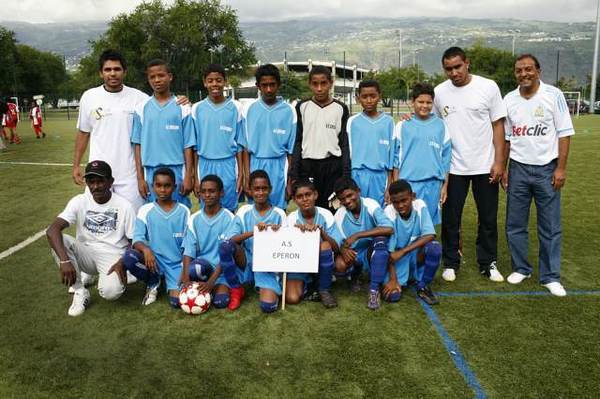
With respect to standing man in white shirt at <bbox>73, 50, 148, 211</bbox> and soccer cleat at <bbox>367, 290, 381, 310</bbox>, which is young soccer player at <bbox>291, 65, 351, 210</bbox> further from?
standing man in white shirt at <bbox>73, 50, 148, 211</bbox>

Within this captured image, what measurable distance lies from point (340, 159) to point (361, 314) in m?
1.46

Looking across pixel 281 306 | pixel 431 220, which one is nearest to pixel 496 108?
pixel 431 220

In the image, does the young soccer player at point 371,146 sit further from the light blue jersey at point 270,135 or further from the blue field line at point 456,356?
the blue field line at point 456,356

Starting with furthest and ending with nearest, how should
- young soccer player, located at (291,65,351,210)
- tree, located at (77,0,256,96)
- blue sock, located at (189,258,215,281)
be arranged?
tree, located at (77,0,256,96), young soccer player, located at (291,65,351,210), blue sock, located at (189,258,215,281)

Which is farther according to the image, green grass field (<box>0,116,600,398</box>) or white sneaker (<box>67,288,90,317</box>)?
white sneaker (<box>67,288,90,317</box>)

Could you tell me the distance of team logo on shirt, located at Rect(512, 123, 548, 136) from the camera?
414cm

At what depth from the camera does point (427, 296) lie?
161 inches

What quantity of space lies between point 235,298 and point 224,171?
1230 millimetres

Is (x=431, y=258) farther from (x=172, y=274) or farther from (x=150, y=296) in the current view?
(x=150, y=296)

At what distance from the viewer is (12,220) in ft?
22.3

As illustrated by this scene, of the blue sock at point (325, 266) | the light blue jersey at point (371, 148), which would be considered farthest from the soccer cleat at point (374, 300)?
the light blue jersey at point (371, 148)

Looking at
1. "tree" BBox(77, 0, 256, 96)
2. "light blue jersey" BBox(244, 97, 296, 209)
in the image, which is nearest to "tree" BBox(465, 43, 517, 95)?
"tree" BBox(77, 0, 256, 96)

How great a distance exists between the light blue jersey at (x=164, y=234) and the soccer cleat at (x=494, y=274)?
9.46 ft

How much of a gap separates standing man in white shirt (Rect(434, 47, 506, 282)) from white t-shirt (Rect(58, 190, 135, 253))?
2.98m
